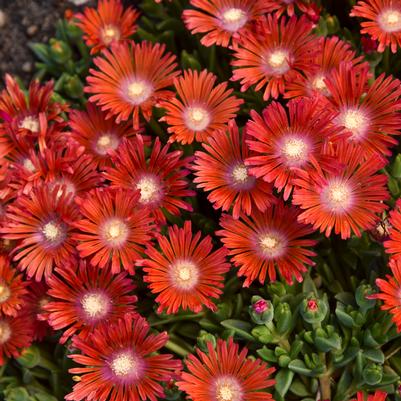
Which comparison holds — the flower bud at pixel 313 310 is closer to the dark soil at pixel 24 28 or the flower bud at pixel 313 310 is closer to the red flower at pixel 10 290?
the red flower at pixel 10 290

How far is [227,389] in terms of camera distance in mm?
1352

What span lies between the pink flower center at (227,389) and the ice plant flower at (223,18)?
835mm

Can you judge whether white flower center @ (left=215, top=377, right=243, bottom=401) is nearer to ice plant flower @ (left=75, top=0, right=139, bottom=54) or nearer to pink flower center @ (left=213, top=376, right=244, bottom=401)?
pink flower center @ (left=213, top=376, right=244, bottom=401)

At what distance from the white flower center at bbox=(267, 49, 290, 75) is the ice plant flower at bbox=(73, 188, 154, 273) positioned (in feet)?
1.64

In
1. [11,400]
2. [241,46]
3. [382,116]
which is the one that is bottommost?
[11,400]

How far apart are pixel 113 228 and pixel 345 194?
1.77 feet

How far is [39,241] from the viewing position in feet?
4.97

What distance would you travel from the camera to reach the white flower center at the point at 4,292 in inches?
59.5

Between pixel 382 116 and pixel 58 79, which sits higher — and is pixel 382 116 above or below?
below

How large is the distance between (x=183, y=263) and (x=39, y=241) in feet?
1.19

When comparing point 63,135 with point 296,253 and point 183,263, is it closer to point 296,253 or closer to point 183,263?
point 183,263

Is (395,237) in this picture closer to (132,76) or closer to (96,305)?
(96,305)

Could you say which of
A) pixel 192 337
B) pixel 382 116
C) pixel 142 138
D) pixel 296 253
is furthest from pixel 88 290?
pixel 382 116

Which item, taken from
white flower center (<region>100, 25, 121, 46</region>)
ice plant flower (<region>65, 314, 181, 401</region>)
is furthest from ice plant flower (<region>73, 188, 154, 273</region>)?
white flower center (<region>100, 25, 121, 46</region>)
